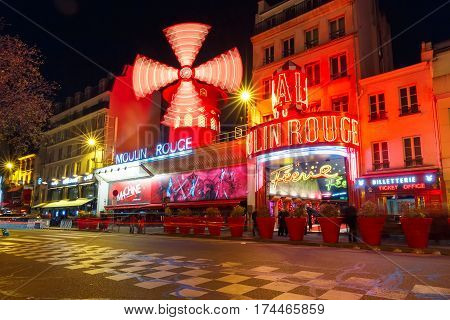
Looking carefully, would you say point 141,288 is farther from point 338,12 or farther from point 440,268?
point 338,12

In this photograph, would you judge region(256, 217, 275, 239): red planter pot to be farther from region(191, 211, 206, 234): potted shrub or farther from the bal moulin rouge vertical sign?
the bal moulin rouge vertical sign

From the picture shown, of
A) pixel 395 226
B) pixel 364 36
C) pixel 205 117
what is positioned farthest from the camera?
pixel 205 117

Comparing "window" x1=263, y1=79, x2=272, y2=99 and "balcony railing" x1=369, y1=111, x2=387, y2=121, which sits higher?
"window" x1=263, y1=79, x2=272, y2=99

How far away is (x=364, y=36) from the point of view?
18422mm

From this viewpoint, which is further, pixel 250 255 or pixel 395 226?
pixel 395 226

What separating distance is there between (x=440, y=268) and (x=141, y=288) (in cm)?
529

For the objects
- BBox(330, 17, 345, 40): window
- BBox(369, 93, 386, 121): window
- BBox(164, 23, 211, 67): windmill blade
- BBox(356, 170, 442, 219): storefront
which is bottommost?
BBox(356, 170, 442, 219): storefront

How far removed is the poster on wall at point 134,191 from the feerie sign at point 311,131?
44.5 feet

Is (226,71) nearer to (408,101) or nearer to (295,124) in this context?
(295,124)

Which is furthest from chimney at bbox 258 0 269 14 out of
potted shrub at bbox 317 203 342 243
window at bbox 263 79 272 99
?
potted shrub at bbox 317 203 342 243

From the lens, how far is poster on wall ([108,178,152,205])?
27.5 metres

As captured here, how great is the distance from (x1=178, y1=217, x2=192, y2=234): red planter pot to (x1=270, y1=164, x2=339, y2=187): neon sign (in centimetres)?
558
